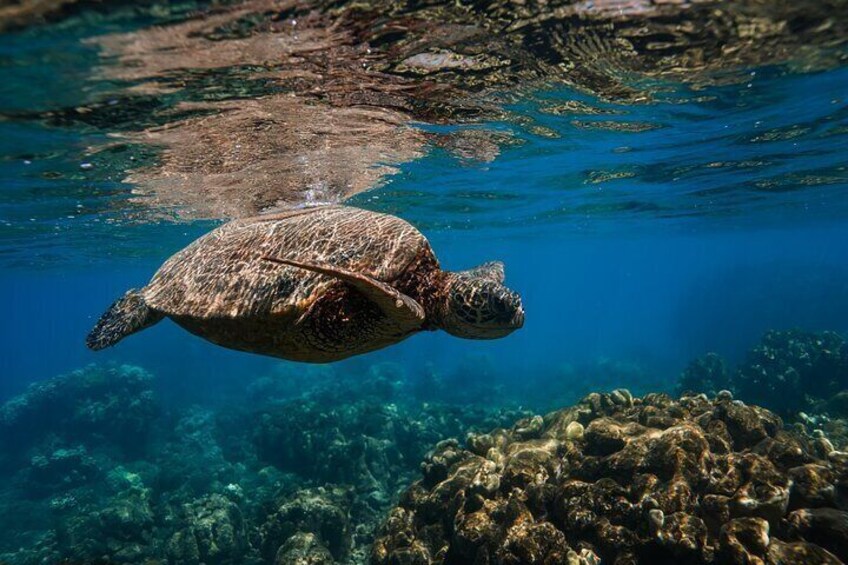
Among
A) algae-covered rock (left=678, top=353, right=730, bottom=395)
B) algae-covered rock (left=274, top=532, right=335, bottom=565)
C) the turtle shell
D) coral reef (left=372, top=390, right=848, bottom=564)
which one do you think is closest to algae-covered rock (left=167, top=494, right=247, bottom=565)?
algae-covered rock (left=274, top=532, right=335, bottom=565)

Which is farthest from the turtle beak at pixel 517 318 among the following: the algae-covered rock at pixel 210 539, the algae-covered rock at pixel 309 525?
the algae-covered rock at pixel 210 539

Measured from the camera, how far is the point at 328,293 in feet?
16.1

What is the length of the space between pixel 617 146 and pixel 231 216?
54.6 ft

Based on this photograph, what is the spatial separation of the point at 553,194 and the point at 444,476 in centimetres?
1926

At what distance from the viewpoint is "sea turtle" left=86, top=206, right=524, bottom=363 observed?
15.9 ft

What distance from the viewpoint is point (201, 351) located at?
4566 centimetres

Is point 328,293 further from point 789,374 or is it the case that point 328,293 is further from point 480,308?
point 789,374

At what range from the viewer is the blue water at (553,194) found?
34.3ft

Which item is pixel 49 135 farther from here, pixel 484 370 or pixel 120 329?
pixel 484 370

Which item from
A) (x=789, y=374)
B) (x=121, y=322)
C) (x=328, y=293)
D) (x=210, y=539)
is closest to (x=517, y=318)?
(x=328, y=293)

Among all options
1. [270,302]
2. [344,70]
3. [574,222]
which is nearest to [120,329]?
[270,302]

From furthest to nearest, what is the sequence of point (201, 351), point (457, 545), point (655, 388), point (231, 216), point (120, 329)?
point (201, 351)
point (655, 388)
point (231, 216)
point (120, 329)
point (457, 545)

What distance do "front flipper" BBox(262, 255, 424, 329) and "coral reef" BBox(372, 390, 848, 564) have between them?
3479 mm

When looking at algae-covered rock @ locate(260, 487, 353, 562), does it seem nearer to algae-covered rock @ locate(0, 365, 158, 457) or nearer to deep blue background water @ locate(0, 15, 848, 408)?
deep blue background water @ locate(0, 15, 848, 408)
